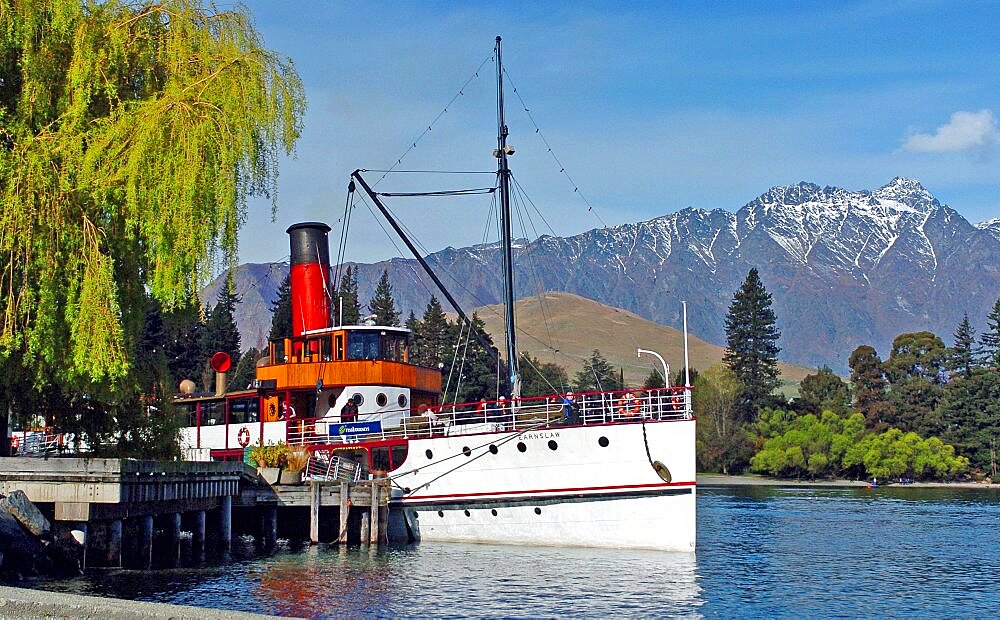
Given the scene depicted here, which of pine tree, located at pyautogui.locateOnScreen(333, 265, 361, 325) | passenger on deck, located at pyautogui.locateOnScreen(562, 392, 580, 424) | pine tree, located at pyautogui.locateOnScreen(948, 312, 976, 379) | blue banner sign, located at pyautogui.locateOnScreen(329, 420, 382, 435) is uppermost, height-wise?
pine tree, located at pyautogui.locateOnScreen(333, 265, 361, 325)

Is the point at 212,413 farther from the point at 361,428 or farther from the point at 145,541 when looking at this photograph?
the point at 145,541

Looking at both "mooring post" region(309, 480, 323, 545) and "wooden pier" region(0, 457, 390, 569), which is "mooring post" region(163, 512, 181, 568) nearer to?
"wooden pier" region(0, 457, 390, 569)

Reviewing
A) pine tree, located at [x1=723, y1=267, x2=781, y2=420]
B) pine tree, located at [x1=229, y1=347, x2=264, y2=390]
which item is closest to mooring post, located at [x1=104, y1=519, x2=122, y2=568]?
pine tree, located at [x1=229, y1=347, x2=264, y2=390]

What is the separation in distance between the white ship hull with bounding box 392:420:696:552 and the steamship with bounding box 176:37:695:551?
0.10 feet

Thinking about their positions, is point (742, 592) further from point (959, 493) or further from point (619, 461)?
point (959, 493)

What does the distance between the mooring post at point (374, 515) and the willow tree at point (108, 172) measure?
10.7 m

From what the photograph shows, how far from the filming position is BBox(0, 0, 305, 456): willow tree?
20.5 metres

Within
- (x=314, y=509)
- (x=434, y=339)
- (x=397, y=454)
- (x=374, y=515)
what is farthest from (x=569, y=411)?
(x=434, y=339)

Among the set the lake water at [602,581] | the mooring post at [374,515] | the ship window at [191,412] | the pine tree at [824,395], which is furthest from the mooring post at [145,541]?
the pine tree at [824,395]

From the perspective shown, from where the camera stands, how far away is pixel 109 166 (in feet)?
69.4

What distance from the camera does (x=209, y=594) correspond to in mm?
22922

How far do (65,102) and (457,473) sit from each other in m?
15.4

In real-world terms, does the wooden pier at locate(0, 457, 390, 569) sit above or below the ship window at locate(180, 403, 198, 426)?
below

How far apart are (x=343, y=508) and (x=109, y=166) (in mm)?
14471
